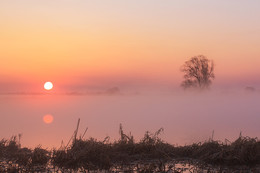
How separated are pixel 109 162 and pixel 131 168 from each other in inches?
26.6

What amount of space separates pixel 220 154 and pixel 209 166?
0.55 meters

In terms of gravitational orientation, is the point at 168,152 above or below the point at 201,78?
below

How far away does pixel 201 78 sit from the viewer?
193 ft

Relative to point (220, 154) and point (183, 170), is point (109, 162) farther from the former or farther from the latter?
point (220, 154)

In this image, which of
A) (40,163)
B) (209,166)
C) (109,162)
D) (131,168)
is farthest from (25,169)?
(209,166)

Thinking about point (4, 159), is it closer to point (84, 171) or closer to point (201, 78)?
point (84, 171)

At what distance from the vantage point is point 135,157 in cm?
915

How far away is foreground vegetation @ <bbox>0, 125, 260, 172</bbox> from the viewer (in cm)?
807

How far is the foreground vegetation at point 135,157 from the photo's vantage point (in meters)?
8.07

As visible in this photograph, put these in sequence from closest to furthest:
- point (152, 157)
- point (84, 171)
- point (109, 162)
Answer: point (84, 171) < point (109, 162) < point (152, 157)

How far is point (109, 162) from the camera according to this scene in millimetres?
8383

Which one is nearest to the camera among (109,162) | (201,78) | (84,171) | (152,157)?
(84,171)

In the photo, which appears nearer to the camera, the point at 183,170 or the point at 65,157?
the point at 183,170

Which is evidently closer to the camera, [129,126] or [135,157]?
[135,157]
